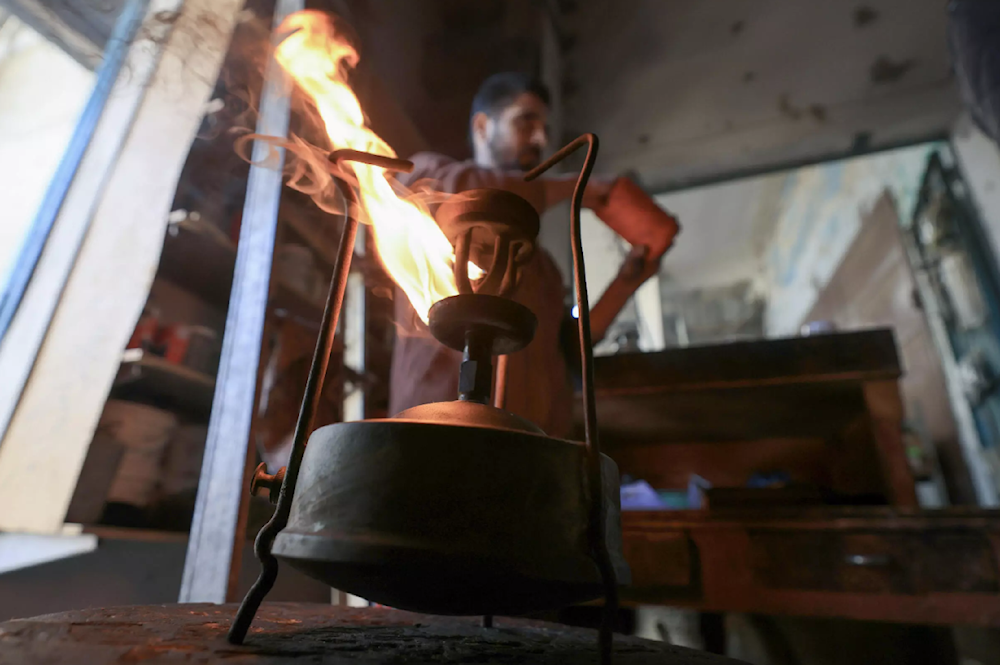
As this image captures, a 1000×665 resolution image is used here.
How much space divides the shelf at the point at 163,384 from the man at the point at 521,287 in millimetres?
596

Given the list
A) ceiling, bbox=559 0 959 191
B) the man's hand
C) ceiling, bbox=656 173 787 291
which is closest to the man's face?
the man's hand

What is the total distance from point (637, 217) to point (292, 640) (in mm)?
1116

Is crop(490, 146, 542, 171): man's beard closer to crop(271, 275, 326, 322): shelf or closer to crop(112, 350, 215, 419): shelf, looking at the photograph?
crop(271, 275, 326, 322): shelf

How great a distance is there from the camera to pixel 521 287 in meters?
1.34

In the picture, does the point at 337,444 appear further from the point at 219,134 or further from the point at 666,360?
the point at 219,134

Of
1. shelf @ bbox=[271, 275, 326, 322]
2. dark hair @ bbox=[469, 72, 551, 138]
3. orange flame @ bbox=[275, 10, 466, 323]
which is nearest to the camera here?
orange flame @ bbox=[275, 10, 466, 323]

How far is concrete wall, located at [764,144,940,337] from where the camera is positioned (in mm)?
3275

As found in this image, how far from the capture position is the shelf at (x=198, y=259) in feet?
4.92

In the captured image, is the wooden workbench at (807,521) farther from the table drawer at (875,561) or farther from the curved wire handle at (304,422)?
the curved wire handle at (304,422)

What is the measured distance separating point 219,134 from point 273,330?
0.69 metres

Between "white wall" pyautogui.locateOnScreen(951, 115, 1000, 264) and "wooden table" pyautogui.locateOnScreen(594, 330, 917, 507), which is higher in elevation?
"white wall" pyautogui.locateOnScreen(951, 115, 1000, 264)

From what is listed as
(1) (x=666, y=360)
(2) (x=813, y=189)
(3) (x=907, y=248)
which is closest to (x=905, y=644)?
(1) (x=666, y=360)

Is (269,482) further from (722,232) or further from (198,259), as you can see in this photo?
(722,232)

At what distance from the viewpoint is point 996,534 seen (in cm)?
126
